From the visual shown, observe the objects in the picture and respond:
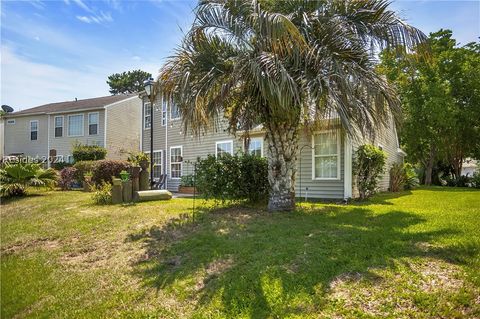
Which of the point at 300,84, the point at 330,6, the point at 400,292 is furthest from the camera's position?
the point at 330,6

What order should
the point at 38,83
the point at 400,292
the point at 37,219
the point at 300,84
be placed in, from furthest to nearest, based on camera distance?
the point at 38,83 → the point at 37,219 → the point at 300,84 → the point at 400,292

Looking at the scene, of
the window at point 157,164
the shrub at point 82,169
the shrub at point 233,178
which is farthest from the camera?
the window at point 157,164

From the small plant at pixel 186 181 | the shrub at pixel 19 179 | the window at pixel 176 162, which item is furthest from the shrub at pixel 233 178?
the window at pixel 176 162

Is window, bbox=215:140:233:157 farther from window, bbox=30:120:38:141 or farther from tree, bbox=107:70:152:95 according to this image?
tree, bbox=107:70:152:95

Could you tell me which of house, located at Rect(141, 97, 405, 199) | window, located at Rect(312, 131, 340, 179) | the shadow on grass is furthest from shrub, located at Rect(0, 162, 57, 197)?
window, located at Rect(312, 131, 340, 179)

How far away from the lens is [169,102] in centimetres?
813

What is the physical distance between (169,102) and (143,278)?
183 inches

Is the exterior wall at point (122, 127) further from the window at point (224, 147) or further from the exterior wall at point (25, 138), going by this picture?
the window at point (224, 147)

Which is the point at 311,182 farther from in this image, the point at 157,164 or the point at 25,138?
the point at 25,138

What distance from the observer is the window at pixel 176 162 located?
1766 cm

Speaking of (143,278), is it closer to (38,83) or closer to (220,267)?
(220,267)

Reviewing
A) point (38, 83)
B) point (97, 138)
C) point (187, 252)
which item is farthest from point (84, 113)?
point (187, 252)

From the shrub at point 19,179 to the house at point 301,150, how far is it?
602 centimetres

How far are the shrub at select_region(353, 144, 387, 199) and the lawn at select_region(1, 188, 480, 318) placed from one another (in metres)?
3.52
